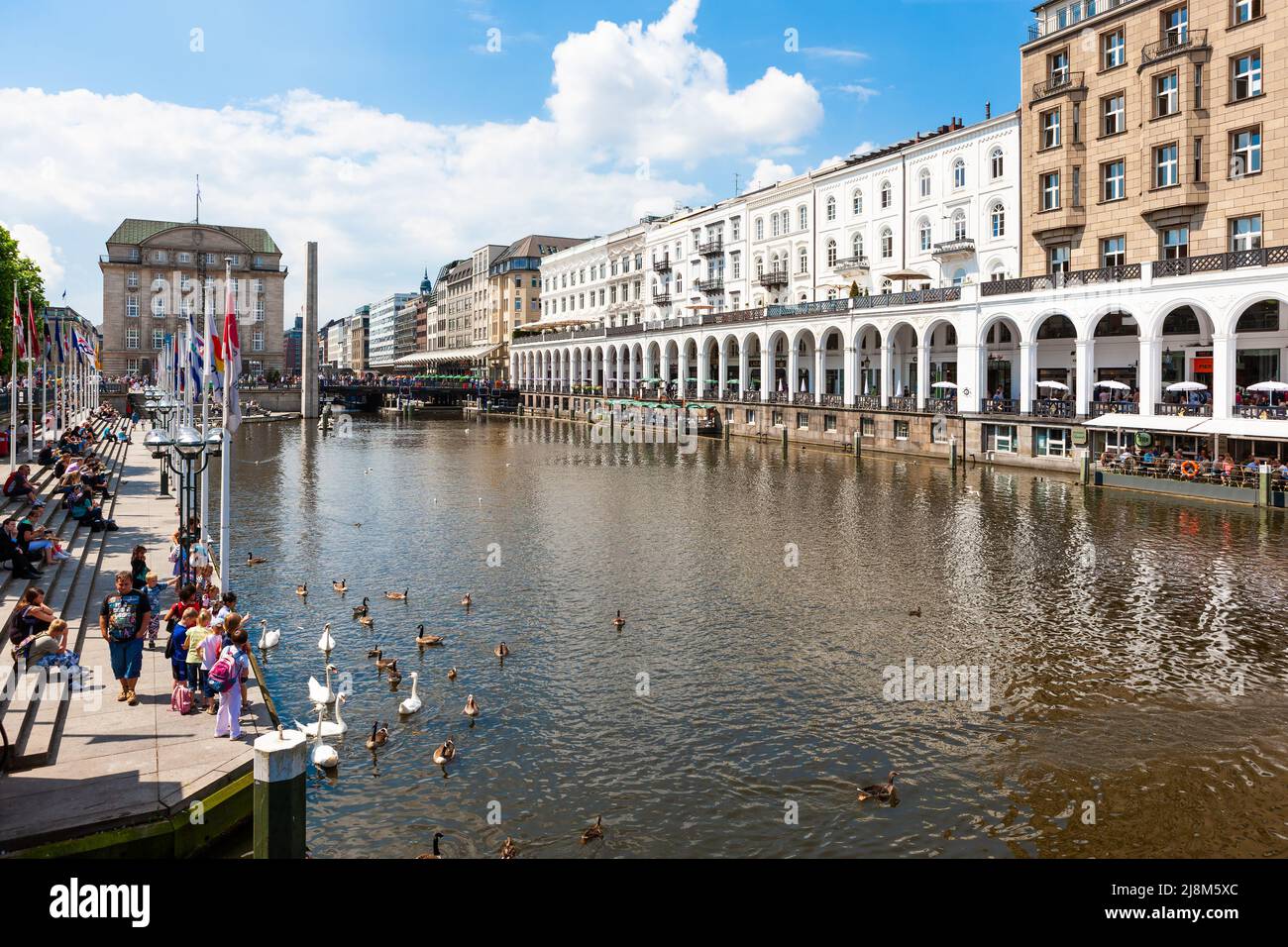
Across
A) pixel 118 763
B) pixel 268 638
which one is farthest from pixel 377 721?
pixel 268 638

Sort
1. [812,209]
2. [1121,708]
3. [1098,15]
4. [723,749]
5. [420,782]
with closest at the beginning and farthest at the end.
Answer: [420,782], [723,749], [1121,708], [1098,15], [812,209]

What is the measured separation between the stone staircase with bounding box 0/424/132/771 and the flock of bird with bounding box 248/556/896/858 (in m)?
3.24

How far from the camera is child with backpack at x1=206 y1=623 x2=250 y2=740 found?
39.2ft

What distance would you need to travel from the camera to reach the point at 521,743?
14.0 m

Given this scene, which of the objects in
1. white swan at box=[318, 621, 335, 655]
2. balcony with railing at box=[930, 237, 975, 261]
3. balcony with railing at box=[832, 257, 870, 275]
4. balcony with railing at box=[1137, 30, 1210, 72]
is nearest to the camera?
white swan at box=[318, 621, 335, 655]

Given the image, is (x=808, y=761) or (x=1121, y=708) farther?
(x=1121, y=708)

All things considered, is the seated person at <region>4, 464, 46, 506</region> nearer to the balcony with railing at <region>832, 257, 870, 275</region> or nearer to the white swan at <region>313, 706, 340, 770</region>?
the white swan at <region>313, 706, 340, 770</region>

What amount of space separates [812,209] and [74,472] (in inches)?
2235

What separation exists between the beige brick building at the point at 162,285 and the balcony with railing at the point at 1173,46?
109 meters

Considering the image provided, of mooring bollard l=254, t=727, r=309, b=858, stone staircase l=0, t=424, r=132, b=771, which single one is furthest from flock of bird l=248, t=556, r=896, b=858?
stone staircase l=0, t=424, r=132, b=771

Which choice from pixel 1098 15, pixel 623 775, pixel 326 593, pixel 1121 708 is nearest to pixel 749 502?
pixel 326 593

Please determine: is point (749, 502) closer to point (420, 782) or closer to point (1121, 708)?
point (1121, 708)

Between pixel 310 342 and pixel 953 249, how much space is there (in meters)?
75.7

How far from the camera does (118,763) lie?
11227 millimetres
